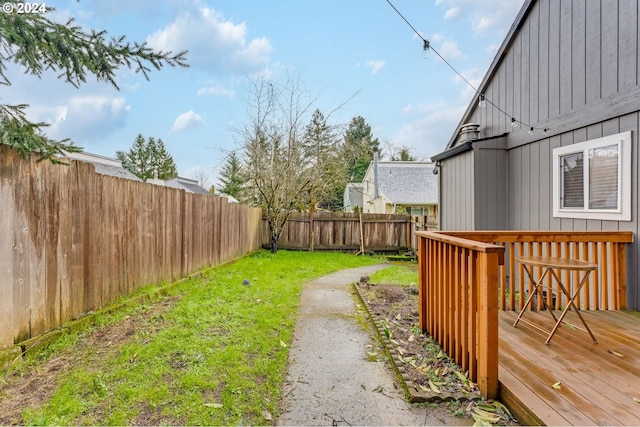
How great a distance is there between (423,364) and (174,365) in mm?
1954

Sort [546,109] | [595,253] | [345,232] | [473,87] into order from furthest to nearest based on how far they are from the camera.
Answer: [345,232] < [473,87] < [546,109] < [595,253]

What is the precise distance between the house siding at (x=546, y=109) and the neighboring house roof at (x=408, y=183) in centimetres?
1047

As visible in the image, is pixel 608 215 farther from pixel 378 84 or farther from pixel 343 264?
pixel 378 84

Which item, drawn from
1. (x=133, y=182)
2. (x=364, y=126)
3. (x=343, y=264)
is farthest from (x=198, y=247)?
(x=364, y=126)

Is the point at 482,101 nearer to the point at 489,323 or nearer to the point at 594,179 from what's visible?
the point at 594,179

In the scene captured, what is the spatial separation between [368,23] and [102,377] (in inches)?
253

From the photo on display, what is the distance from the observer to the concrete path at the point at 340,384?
6.23 feet

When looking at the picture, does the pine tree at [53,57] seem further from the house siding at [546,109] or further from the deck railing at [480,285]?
the house siding at [546,109]

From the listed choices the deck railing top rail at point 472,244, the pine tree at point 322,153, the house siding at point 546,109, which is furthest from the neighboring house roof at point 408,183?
the deck railing top rail at point 472,244

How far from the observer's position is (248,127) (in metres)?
9.88

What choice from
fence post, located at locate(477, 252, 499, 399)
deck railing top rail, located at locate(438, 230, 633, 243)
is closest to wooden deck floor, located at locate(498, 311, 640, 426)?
fence post, located at locate(477, 252, 499, 399)

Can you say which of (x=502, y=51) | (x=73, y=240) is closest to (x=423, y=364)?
(x=73, y=240)

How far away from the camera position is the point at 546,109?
15.0ft

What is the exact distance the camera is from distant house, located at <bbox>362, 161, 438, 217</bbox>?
17.0 meters
